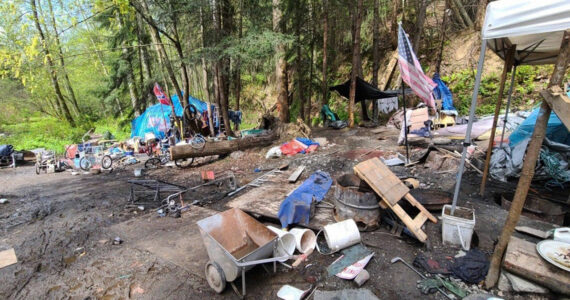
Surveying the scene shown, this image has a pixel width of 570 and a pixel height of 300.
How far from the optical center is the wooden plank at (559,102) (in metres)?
2.14

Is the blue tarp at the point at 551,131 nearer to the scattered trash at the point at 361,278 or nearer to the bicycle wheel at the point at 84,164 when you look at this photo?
the scattered trash at the point at 361,278

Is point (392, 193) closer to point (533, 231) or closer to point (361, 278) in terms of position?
point (361, 278)

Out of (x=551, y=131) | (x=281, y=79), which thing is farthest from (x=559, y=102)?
(x=281, y=79)

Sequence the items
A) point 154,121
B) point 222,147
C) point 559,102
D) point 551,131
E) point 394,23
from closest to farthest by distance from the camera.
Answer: point 559,102, point 551,131, point 222,147, point 394,23, point 154,121

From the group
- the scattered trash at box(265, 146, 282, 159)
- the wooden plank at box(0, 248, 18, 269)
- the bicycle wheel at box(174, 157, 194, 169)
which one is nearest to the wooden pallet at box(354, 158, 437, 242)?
the scattered trash at box(265, 146, 282, 159)

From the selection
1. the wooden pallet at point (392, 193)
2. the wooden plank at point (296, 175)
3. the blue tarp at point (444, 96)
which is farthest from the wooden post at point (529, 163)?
the blue tarp at point (444, 96)

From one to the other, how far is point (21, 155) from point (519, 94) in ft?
75.3

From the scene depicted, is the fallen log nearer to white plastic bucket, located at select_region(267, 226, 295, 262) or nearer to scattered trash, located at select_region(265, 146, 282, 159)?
scattered trash, located at select_region(265, 146, 282, 159)

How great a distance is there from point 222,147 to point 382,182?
704 centimetres

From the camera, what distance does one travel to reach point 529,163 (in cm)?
238

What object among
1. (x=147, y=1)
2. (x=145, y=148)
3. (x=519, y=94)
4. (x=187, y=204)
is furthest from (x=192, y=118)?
(x=519, y=94)

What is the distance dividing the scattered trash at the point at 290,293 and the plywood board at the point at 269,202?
1.19 metres

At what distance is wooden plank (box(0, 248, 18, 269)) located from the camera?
3.78 meters

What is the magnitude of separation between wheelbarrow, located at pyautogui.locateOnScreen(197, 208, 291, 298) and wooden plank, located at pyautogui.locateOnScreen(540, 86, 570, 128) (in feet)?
9.63
